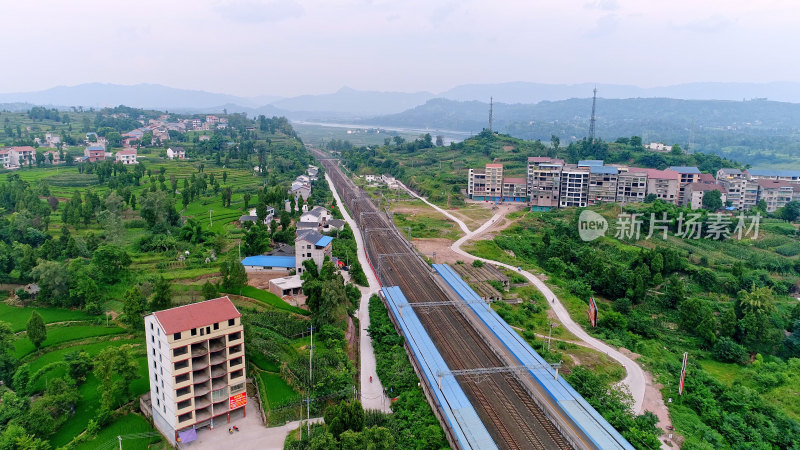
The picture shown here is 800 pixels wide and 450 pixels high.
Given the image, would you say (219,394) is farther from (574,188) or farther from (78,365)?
(574,188)

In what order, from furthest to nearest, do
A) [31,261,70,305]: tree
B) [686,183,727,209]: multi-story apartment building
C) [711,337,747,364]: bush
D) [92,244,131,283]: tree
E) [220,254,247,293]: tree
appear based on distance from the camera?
[686,183,727,209]: multi-story apartment building
[92,244,131,283]: tree
[220,254,247,293]: tree
[31,261,70,305]: tree
[711,337,747,364]: bush

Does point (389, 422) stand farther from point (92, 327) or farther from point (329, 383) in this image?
point (92, 327)

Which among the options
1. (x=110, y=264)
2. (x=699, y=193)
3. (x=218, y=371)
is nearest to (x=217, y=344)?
(x=218, y=371)

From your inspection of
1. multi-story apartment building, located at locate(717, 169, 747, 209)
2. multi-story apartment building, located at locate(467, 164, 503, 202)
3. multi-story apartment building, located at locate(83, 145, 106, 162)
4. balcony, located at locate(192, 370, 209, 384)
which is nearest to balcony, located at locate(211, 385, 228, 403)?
balcony, located at locate(192, 370, 209, 384)

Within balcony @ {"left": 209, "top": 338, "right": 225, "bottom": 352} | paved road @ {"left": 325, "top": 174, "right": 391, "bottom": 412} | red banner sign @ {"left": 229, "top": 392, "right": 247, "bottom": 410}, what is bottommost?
paved road @ {"left": 325, "top": 174, "right": 391, "bottom": 412}

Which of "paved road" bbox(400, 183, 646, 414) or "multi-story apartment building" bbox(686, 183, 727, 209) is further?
"multi-story apartment building" bbox(686, 183, 727, 209)

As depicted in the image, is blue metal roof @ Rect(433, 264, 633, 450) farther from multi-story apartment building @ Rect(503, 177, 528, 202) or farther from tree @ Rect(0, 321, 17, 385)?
multi-story apartment building @ Rect(503, 177, 528, 202)

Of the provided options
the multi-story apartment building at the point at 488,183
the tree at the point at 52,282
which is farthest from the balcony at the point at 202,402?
the multi-story apartment building at the point at 488,183
